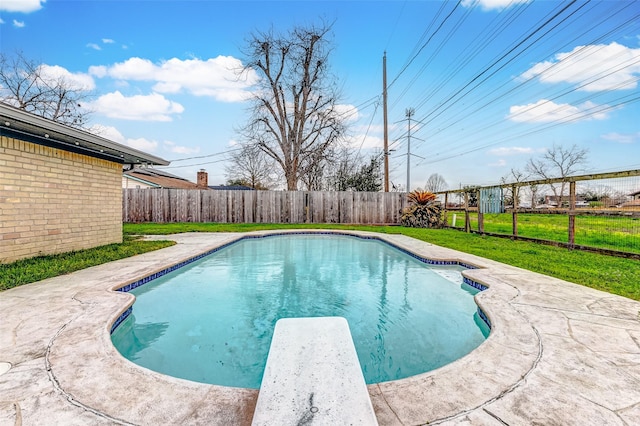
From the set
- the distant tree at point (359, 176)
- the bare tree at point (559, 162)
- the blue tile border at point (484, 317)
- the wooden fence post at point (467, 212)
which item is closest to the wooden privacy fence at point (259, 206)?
the wooden fence post at point (467, 212)

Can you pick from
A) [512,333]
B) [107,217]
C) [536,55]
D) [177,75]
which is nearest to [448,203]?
[536,55]

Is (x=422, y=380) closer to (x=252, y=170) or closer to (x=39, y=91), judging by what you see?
(x=39, y=91)

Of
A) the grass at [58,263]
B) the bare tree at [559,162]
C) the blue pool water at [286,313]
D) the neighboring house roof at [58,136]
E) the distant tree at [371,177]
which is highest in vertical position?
the bare tree at [559,162]

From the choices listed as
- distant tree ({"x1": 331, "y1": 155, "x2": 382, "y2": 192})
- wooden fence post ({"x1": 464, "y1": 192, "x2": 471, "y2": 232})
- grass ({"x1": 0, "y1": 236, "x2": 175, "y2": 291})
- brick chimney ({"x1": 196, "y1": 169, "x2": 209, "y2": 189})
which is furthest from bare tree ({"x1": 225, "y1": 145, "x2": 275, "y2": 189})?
grass ({"x1": 0, "y1": 236, "x2": 175, "y2": 291})

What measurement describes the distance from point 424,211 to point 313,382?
34.9 ft

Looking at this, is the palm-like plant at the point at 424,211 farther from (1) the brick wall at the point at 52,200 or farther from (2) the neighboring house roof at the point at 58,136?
(1) the brick wall at the point at 52,200

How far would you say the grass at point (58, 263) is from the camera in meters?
3.48

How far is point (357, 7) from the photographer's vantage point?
391 inches

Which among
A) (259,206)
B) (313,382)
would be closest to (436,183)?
(259,206)

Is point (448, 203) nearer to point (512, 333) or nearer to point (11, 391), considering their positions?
point (512, 333)

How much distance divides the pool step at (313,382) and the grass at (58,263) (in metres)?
3.56

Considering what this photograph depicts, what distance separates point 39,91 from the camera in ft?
43.5

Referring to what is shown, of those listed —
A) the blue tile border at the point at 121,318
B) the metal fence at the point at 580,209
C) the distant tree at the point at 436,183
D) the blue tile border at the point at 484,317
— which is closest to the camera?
the blue tile border at the point at 121,318

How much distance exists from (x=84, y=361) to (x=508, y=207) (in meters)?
8.71
